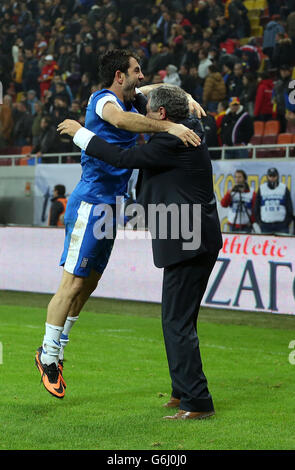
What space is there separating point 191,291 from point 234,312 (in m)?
7.05

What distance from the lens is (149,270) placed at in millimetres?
12773

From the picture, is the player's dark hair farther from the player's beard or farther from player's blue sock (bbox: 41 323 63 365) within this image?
player's blue sock (bbox: 41 323 63 365)

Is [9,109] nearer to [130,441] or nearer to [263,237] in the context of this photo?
[263,237]

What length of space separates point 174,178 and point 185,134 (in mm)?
293

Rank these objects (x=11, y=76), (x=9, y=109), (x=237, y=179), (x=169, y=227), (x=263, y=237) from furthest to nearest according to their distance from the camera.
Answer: (x=11, y=76)
(x=9, y=109)
(x=237, y=179)
(x=263, y=237)
(x=169, y=227)

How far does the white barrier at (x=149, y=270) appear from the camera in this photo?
1125cm

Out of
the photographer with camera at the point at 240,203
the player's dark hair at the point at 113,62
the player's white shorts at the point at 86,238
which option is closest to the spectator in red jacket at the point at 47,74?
the photographer with camera at the point at 240,203

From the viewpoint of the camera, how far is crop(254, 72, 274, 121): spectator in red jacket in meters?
15.9

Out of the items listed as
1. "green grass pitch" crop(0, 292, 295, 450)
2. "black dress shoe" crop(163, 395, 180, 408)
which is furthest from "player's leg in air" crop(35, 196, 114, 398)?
"black dress shoe" crop(163, 395, 180, 408)

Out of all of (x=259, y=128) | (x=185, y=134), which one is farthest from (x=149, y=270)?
(x=185, y=134)

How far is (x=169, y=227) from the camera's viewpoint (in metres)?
5.23

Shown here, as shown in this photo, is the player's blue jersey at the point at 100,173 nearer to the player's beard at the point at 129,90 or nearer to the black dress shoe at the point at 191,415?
the player's beard at the point at 129,90

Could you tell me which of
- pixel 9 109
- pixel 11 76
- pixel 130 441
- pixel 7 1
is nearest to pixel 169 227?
pixel 130 441

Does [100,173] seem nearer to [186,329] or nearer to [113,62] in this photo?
[113,62]
